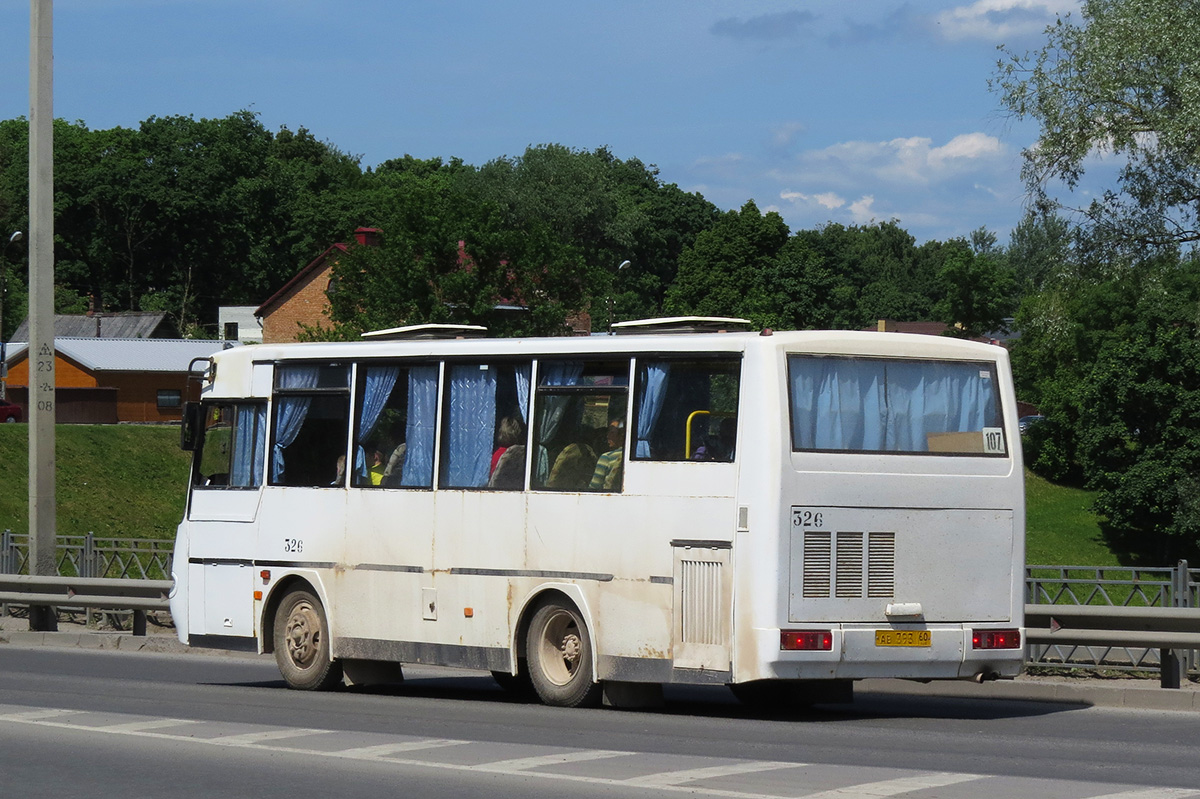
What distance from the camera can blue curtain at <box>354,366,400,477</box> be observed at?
1580cm

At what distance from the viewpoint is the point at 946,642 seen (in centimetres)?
1305

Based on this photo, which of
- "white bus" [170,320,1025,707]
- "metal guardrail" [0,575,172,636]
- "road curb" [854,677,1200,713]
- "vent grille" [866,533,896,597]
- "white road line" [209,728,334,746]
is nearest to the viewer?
"white road line" [209,728,334,746]

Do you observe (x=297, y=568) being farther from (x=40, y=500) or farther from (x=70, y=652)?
(x=40, y=500)

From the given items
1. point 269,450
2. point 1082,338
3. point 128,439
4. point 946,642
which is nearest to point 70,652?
point 269,450

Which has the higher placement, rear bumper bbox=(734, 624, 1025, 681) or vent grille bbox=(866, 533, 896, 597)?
vent grille bbox=(866, 533, 896, 597)

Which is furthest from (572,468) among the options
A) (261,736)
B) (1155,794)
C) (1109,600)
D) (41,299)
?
(41,299)

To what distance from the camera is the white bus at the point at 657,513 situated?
42.0 ft

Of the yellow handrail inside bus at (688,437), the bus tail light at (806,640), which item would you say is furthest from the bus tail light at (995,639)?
the yellow handrail inside bus at (688,437)

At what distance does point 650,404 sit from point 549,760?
12.8ft

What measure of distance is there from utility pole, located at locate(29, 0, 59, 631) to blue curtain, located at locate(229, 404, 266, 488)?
838 cm

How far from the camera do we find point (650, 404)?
44.9 feet

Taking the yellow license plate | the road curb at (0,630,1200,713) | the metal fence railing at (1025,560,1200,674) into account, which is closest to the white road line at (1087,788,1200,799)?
the yellow license plate

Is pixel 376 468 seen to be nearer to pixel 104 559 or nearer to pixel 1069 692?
pixel 1069 692

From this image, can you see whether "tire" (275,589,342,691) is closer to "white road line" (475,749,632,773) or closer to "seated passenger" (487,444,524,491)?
"seated passenger" (487,444,524,491)
